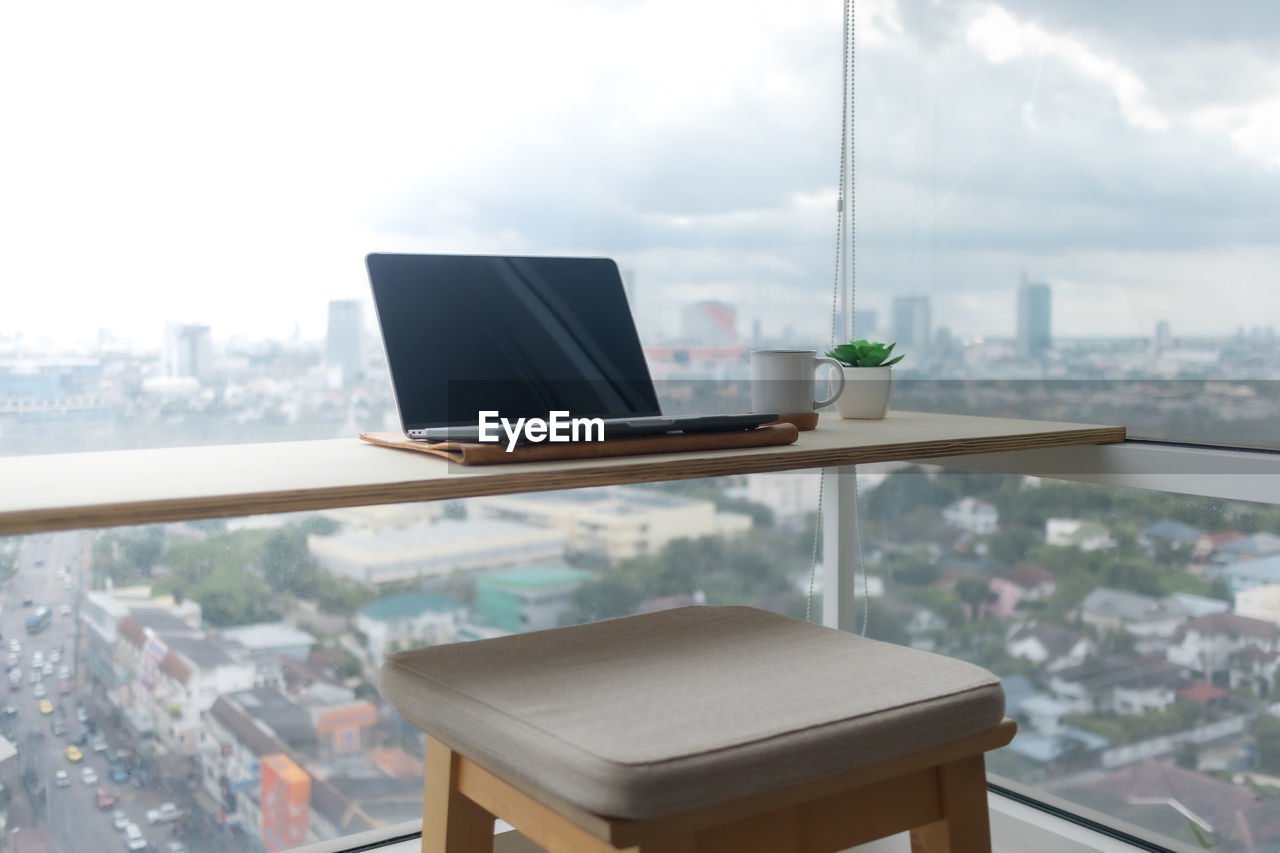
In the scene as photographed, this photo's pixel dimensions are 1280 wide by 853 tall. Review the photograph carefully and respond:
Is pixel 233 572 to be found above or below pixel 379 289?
below

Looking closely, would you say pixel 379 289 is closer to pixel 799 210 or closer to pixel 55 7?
pixel 55 7

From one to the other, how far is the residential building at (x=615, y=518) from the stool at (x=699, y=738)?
65 centimetres

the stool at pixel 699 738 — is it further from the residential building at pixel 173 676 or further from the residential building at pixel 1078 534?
the residential building at pixel 1078 534

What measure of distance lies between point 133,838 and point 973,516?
1.44 meters

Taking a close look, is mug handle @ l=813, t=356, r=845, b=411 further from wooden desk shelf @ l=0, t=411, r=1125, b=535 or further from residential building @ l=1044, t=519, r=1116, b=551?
residential building @ l=1044, t=519, r=1116, b=551

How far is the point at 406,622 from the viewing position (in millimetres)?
1722

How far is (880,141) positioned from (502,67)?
28.6 inches

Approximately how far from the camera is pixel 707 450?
121 centimetres

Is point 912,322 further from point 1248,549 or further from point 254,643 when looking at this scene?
point 254,643

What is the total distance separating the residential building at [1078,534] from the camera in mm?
1749

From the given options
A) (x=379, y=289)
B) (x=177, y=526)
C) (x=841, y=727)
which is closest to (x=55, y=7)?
(x=379, y=289)

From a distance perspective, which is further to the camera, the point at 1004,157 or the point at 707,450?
the point at 1004,157

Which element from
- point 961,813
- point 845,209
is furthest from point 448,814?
point 845,209

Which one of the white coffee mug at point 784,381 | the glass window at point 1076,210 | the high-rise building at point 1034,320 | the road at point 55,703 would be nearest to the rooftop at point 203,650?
the road at point 55,703
